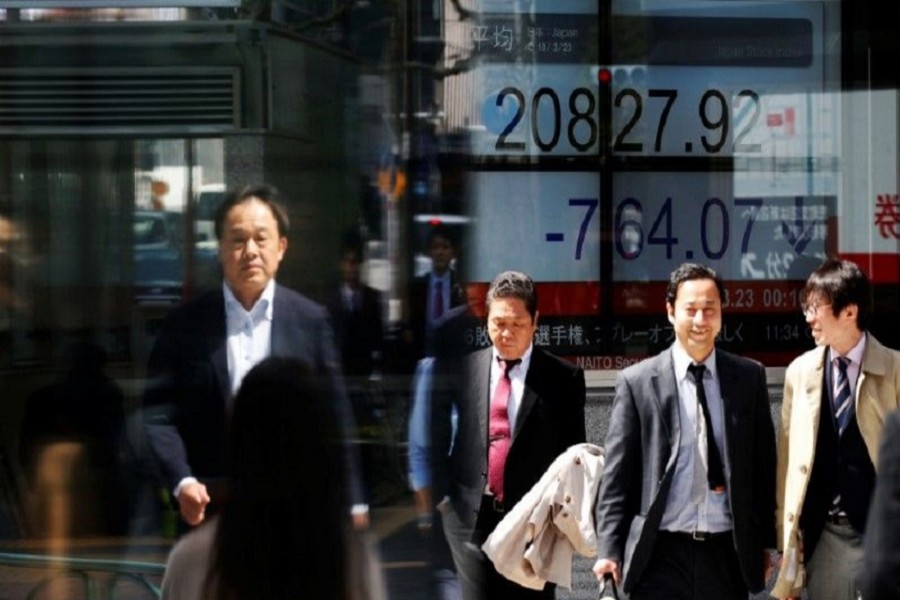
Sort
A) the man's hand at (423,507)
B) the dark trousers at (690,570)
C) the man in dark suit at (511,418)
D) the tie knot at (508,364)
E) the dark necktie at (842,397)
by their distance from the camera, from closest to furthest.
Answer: the man's hand at (423,507) → the dark trousers at (690,570) → the dark necktie at (842,397) → the man in dark suit at (511,418) → the tie knot at (508,364)

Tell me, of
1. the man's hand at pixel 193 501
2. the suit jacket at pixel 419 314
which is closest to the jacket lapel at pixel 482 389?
the suit jacket at pixel 419 314

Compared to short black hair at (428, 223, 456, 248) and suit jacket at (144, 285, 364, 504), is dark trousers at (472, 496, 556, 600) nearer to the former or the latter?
short black hair at (428, 223, 456, 248)

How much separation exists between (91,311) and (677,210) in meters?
6.01

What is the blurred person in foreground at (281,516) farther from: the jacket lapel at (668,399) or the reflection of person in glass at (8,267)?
the jacket lapel at (668,399)

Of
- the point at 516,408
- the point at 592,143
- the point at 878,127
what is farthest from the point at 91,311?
the point at 878,127

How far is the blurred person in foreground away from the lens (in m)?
3.38

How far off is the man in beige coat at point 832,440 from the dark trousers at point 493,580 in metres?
0.93

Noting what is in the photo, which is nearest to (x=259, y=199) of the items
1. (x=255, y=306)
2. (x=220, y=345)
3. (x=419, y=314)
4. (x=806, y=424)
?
(x=255, y=306)

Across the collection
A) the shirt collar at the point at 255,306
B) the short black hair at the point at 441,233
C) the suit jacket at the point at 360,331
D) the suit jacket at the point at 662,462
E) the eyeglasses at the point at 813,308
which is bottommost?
the suit jacket at the point at 662,462

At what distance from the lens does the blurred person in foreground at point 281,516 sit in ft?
11.1

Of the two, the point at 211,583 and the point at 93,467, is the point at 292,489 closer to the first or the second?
the point at 211,583

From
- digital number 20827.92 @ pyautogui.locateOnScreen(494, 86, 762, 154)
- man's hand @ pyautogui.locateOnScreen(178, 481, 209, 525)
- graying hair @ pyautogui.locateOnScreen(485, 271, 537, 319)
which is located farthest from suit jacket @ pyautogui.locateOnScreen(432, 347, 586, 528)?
digital number 20827.92 @ pyautogui.locateOnScreen(494, 86, 762, 154)

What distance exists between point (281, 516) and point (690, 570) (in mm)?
2978

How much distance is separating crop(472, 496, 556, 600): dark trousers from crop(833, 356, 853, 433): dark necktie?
1299mm
